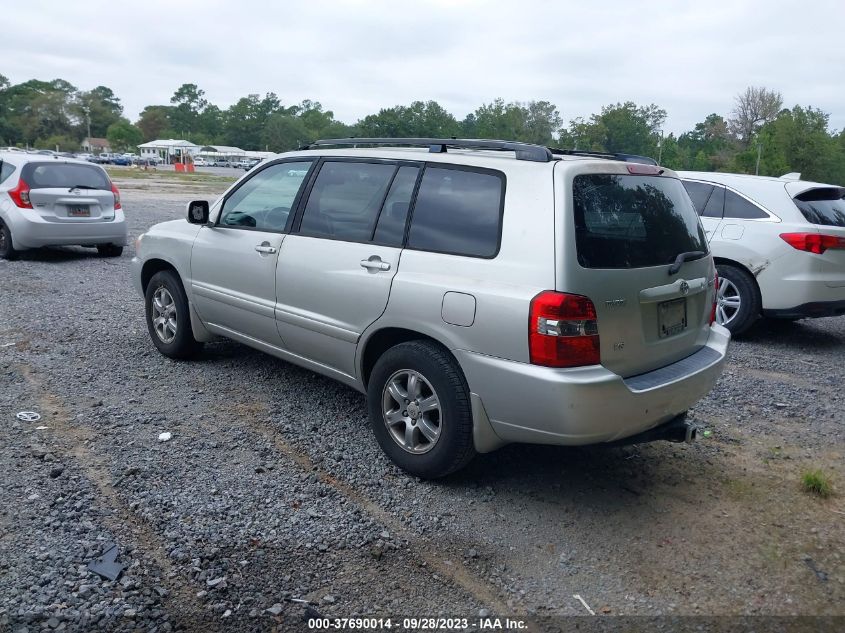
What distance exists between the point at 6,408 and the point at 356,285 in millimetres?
2618

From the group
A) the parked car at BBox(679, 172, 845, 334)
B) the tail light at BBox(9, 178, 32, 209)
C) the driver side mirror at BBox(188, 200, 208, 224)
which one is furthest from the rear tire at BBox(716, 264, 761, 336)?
the tail light at BBox(9, 178, 32, 209)

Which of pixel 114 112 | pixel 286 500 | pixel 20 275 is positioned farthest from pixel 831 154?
pixel 114 112

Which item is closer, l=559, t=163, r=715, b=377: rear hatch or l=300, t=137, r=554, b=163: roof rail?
l=559, t=163, r=715, b=377: rear hatch

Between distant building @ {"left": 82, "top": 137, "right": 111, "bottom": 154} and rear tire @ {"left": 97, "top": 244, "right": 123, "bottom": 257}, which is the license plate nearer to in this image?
rear tire @ {"left": 97, "top": 244, "right": 123, "bottom": 257}

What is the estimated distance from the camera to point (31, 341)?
21.6 ft

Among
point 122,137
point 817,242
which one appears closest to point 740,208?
point 817,242

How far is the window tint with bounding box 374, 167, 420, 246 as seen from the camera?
419 cm

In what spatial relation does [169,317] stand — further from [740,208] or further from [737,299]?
[740,208]

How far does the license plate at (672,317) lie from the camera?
3.83 m

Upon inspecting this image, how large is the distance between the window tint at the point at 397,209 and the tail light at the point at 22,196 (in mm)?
8565

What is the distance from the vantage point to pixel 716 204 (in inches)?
311

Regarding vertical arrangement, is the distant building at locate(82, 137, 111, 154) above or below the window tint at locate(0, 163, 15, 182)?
above

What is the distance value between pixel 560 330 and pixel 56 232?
9.69 meters

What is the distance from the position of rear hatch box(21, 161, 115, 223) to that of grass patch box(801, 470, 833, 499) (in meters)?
10.4
